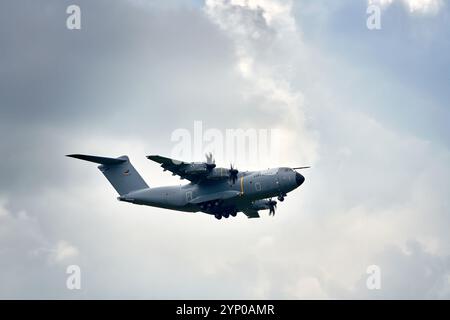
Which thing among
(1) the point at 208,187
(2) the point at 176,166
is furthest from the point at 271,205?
(2) the point at 176,166

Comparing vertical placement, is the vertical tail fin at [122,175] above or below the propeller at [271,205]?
above

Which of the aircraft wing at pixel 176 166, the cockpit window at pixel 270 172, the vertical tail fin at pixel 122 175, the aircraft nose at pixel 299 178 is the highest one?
the vertical tail fin at pixel 122 175

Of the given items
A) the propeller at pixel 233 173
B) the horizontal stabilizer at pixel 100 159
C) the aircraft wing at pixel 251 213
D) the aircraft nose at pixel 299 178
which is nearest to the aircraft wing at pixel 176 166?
the propeller at pixel 233 173

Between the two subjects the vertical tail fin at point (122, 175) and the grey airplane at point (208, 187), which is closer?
the grey airplane at point (208, 187)

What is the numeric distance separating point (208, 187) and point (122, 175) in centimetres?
750

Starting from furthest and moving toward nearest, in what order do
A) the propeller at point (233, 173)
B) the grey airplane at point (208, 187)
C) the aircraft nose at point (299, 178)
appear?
1. the propeller at point (233, 173)
2. the grey airplane at point (208, 187)
3. the aircraft nose at point (299, 178)

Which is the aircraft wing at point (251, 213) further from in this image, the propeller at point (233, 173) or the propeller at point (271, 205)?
the propeller at point (233, 173)

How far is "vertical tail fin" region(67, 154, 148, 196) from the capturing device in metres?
61.1

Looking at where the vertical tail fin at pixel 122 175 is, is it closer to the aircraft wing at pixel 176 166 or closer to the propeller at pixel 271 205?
the aircraft wing at pixel 176 166

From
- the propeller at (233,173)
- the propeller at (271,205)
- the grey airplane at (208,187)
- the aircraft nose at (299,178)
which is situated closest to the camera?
the aircraft nose at (299,178)

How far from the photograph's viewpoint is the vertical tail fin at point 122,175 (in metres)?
61.1
